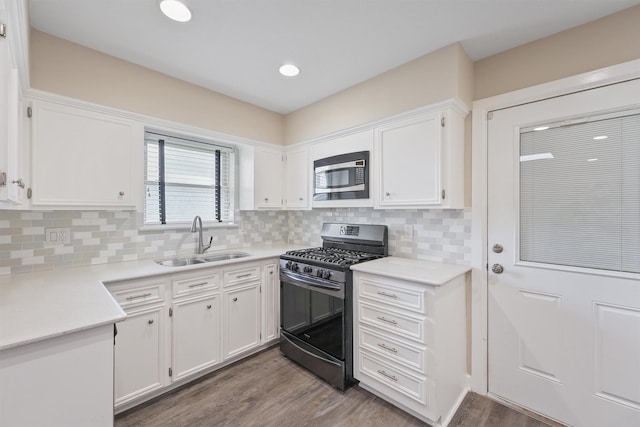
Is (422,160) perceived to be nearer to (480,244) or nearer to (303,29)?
(480,244)

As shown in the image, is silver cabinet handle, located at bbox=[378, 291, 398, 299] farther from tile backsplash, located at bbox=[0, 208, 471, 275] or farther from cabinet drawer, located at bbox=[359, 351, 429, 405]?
tile backsplash, located at bbox=[0, 208, 471, 275]

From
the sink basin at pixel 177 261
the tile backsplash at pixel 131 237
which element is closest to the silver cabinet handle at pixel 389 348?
the tile backsplash at pixel 131 237

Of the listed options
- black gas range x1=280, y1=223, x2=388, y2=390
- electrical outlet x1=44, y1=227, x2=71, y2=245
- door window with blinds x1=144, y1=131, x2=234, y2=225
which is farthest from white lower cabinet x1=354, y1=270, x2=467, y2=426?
electrical outlet x1=44, y1=227, x2=71, y2=245

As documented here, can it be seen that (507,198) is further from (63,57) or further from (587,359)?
(63,57)

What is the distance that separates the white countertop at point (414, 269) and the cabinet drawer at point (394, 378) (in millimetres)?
637

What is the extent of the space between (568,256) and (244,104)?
313 cm

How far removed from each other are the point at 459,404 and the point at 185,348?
2098 mm

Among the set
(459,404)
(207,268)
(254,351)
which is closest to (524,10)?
(459,404)

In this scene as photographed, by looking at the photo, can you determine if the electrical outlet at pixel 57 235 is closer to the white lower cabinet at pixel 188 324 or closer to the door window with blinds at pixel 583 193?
the white lower cabinet at pixel 188 324

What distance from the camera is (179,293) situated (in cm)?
211

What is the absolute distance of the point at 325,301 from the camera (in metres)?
2.31

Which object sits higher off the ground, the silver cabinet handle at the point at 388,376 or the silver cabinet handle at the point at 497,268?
the silver cabinet handle at the point at 497,268

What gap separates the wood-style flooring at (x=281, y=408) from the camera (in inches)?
72.5

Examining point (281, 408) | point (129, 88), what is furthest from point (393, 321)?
point (129, 88)
